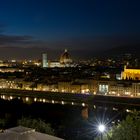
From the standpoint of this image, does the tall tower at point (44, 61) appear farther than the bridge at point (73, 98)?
Yes

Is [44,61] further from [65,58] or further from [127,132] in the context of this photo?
[127,132]

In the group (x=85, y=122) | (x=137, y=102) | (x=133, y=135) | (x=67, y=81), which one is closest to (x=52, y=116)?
(x=85, y=122)

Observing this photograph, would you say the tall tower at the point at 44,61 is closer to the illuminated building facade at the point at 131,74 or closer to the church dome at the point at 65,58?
the church dome at the point at 65,58

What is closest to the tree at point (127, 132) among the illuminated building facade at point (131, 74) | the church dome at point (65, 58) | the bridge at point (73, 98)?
the bridge at point (73, 98)

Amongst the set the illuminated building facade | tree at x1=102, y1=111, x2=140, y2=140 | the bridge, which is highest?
tree at x1=102, y1=111, x2=140, y2=140

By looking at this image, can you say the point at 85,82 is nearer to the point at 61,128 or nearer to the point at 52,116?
the point at 52,116

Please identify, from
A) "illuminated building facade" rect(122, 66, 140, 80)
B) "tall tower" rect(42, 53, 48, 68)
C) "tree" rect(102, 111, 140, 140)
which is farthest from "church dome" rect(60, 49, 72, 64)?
"tree" rect(102, 111, 140, 140)

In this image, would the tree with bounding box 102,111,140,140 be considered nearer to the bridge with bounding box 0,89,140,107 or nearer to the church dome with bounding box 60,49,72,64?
the bridge with bounding box 0,89,140,107

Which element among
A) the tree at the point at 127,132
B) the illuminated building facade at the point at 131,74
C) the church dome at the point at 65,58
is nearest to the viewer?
the tree at the point at 127,132
